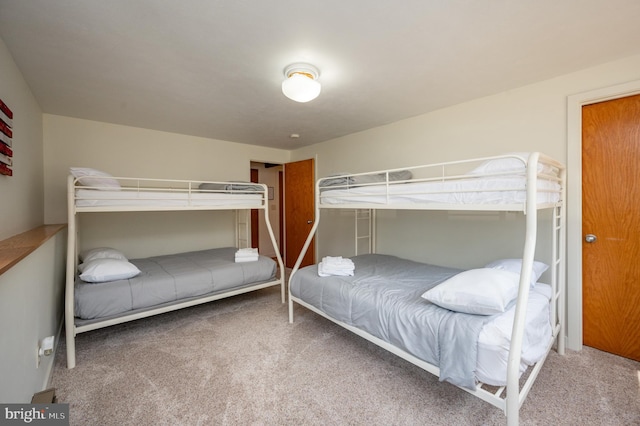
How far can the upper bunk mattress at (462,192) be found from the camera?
145cm

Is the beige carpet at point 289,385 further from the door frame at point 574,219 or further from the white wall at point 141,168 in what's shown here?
the white wall at point 141,168

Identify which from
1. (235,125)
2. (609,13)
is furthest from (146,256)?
(609,13)

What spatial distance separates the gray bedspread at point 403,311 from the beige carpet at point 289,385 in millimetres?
321

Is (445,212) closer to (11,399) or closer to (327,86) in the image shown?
(327,86)

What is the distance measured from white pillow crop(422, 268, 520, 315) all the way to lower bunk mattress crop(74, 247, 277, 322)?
77.1 inches

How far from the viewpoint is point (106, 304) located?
2096mm

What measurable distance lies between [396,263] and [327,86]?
72.9 inches

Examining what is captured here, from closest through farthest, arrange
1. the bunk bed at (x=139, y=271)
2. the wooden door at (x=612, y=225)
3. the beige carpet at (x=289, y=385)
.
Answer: the beige carpet at (x=289, y=385) < the wooden door at (x=612, y=225) < the bunk bed at (x=139, y=271)

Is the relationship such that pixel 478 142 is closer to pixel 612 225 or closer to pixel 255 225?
pixel 612 225

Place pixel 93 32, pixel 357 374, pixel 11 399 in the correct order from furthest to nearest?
pixel 357 374 < pixel 93 32 < pixel 11 399

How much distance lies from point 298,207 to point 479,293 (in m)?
3.52

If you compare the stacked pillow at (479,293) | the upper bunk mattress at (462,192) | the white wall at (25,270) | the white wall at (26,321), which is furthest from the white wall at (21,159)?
the stacked pillow at (479,293)

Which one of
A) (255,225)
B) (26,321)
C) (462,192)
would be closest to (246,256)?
(26,321)

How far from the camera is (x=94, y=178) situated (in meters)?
2.19
